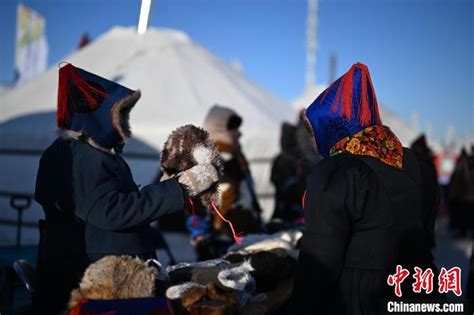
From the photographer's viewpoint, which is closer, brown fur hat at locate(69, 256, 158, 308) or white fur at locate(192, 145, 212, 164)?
brown fur hat at locate(69, 256, 158, 308)

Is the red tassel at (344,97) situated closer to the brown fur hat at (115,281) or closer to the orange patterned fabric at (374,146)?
the orange patterned fabric at (374,146)

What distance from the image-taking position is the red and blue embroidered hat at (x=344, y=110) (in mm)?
1601

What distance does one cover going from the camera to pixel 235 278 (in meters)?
1.70

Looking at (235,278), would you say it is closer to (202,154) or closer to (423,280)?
(202,154)

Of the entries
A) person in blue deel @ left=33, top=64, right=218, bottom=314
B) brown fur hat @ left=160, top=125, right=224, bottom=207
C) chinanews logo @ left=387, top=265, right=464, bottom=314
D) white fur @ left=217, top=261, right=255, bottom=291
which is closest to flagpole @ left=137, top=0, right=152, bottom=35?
person in blue deel @ left=33, top=64, right=218, bottom=314

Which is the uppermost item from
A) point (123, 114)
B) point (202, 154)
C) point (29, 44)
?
point (29, 44)

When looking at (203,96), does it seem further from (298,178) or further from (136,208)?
(136,208)

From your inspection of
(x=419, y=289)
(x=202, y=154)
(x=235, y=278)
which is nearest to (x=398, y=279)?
(x=419, y=289)

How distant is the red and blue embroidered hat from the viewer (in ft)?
5.25

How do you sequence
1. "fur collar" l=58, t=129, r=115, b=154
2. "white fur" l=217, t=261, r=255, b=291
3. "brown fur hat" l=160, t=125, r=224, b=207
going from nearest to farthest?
"white fur" l=217, t=261, r=255, b=291 → "fur collar" l=58, t=129, r=115, b=154 → "brown fur hat" l=160, t=125, r=224, b=207

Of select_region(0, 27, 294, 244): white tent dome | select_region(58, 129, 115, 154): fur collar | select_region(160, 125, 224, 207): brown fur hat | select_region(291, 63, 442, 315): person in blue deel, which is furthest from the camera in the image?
select_region(0, 27, 294, 244): white tent dome

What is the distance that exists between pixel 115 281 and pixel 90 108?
0.63m

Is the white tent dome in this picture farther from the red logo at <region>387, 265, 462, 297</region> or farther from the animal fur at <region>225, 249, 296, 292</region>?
the red logo at <region>387, 265, 462, 297</region>

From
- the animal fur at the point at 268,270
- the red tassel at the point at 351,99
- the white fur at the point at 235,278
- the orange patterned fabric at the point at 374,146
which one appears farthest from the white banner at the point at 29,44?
the orange patterned fabric at the point at 374,146
